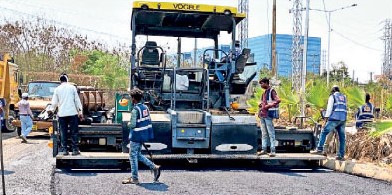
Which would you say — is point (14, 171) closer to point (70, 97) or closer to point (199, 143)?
point (70, 97)

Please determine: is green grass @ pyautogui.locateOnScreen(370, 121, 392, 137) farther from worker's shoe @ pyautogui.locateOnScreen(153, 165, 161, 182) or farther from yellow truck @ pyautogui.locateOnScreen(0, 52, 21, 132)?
yellow truck @ pyautogui.locateOnScreen(0, 52, 21, 132)

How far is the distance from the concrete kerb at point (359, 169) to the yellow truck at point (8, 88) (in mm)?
12861

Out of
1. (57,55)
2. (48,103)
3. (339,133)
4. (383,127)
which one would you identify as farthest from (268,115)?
(57,55)

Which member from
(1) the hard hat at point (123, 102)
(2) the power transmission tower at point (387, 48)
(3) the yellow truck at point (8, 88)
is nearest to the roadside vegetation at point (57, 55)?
(3) the yellow truck at point (8, 88)

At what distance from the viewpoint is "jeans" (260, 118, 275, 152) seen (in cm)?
1094

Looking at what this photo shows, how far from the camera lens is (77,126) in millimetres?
10578

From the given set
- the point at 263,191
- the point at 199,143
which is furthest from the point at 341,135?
the point at 263,191

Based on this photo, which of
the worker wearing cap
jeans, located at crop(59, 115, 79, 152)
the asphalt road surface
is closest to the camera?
the asphalt road surface

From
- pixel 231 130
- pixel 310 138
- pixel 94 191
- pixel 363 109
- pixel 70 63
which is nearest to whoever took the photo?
pixel 94 191

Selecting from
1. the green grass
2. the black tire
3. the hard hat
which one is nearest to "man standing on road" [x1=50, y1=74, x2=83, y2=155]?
the hard hat

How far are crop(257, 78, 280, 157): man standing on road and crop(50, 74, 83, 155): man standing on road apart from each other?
10.9 feet

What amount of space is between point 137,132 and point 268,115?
117 inches

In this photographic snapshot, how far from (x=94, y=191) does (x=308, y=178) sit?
365 cm

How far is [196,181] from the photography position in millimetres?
9328
